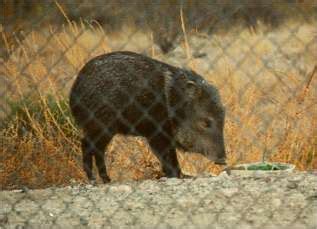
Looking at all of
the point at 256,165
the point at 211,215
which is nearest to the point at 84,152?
the point at 256,165

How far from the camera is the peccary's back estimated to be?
18.4 ft

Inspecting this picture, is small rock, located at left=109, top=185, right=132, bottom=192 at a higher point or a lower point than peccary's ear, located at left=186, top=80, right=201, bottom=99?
lower

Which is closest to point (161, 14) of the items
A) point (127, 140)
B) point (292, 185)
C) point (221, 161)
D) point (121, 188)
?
point (127, 140)

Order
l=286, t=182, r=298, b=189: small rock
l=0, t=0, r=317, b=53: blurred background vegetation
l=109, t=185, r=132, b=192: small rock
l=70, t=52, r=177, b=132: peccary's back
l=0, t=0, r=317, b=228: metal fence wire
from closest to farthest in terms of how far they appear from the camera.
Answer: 1. l=0, t=0, r=317, b=228: metal fence wire
2. l=286, t=182, r=298, b=189: small rock
3. l=109, t=185, r=132, b=192: small rock
4. l=70, t=52, r=177, b=132: peccary's back
5. l=0, t=0, r=317, b=53: blurred background vegetation

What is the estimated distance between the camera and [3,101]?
22.6ft

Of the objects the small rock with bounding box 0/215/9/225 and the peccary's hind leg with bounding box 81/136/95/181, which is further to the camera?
the peccary's hind leg with bounding box 81/136/95/181

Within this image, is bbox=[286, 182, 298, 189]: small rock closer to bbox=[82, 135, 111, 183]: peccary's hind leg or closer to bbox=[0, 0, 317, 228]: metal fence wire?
bbox=[0, 0, 317, 228]: metal fence wire

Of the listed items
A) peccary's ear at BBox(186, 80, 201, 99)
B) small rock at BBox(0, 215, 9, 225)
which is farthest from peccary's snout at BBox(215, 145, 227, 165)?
small rock at BBox(0, 215, 9, 225)

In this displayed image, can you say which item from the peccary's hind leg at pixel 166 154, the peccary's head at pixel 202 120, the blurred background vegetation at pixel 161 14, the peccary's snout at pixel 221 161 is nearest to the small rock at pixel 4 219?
the peccary's hind leg at pixel 166 154

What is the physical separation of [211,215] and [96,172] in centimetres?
177

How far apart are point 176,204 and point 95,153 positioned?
1.30 metres

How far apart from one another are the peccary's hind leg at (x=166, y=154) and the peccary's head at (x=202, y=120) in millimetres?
74

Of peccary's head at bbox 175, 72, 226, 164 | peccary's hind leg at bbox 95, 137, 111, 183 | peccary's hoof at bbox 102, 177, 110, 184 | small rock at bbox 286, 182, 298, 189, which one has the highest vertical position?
peccary's head at bbox 175, 72, 226, 164

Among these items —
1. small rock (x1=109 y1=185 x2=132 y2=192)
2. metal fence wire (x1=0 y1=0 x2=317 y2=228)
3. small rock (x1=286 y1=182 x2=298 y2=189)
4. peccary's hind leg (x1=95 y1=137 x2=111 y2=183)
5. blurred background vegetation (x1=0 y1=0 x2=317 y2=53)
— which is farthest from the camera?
blurred background vegetation (x1=0 y1=0 x2=317 y2=53)
